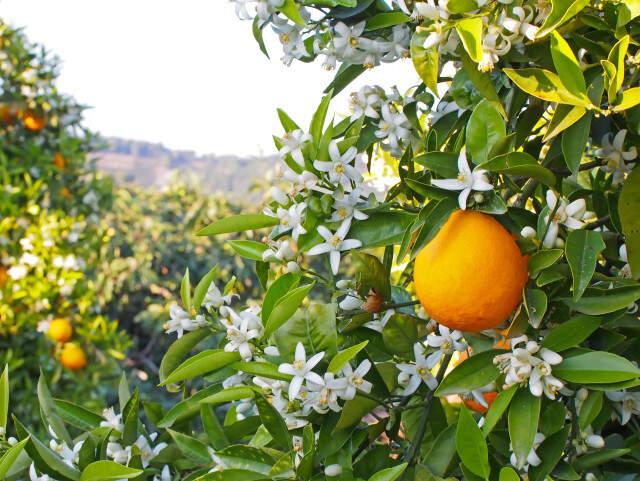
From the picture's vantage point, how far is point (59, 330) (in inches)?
95.0

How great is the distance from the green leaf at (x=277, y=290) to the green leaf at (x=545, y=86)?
0.27 metres

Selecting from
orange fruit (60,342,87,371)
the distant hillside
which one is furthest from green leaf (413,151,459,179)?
the distant hillside

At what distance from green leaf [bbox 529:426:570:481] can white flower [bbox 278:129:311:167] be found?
1.05ft

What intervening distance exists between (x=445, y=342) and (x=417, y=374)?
0.04 metres

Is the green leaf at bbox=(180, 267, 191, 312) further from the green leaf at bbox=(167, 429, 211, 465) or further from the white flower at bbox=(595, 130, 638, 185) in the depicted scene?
the white flower at bbox=(595, 130, 638, 185)

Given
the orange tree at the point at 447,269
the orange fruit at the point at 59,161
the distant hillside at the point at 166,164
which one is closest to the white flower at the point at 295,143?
the orange tree at the point at 447,269

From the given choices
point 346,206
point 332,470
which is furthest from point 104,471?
point 346,206

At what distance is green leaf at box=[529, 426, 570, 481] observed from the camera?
65 cm

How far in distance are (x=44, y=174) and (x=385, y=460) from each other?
2.12m

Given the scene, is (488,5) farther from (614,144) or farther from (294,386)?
(294,386)

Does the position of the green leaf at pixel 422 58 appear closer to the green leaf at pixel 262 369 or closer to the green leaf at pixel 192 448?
the green leaf at pixel 262 369

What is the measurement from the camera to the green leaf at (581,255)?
58cm

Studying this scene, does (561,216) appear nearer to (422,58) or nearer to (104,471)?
(422,58)

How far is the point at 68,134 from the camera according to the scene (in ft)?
8.93
